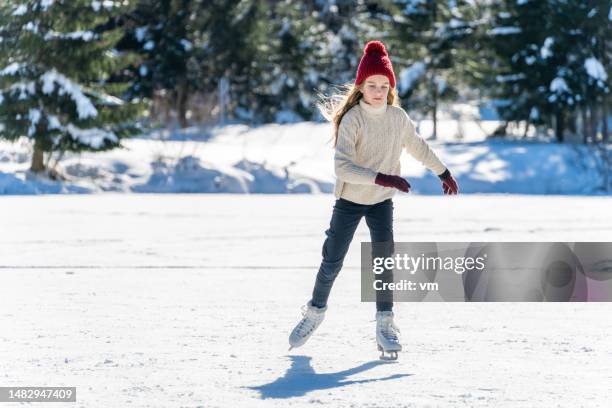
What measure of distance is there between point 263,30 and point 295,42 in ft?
4.30

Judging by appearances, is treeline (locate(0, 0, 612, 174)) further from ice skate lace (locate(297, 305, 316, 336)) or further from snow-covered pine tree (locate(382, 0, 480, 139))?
ice skate lace (locate(297, 305, 316, 336))

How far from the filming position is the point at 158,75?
33625mm

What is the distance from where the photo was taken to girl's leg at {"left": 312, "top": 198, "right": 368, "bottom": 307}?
571 cm

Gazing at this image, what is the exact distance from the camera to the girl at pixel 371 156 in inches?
221

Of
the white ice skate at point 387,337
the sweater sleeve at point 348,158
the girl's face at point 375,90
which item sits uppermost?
the girl's face at point 375,90

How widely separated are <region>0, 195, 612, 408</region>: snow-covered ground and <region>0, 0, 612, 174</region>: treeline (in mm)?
9203

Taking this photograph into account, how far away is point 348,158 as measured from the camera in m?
5.57

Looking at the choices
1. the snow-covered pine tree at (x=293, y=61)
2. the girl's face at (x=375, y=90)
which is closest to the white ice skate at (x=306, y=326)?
the girl's face at (x=375, y=90)

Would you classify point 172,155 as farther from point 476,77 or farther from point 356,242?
point 356,242

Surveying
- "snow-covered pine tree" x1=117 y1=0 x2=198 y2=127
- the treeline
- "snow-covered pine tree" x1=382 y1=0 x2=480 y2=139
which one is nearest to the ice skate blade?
the treeline

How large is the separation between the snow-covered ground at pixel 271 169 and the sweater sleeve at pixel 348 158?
15168 mm

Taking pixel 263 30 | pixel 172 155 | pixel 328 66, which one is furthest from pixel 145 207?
pixel 328 66

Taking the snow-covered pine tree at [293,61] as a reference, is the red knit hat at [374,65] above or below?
below

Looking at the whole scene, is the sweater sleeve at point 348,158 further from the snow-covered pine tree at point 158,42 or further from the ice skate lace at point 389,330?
the snow-covered pine tree at point 158,42
